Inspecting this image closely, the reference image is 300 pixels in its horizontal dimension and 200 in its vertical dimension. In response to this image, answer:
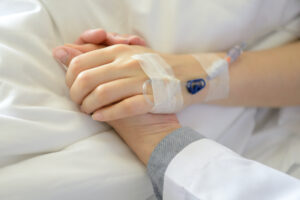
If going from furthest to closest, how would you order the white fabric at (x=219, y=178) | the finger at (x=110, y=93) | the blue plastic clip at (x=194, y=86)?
the blue plastic clip at (x=194, y=86) < the finger at (x=110, y=93) < the white fabric at (x=219, y=178)

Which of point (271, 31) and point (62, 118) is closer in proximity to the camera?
point (62, 118)

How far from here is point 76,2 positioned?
2.66ft

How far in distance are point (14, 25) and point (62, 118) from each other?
276mm

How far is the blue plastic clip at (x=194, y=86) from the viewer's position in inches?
28.9

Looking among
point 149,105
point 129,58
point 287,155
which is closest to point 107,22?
point 129,58

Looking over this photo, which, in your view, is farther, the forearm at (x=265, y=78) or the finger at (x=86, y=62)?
the forearm at (x=265, y=78)

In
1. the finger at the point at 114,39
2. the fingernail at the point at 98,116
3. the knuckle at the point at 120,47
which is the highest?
the knuckle at the point at 120,47

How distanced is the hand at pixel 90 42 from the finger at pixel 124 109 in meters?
0.18

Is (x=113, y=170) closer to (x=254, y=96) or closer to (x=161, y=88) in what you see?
(x=161, y=88)

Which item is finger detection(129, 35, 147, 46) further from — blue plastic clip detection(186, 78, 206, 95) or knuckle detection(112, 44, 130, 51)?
blue plastic clip detection(186, 78, 206, 95)

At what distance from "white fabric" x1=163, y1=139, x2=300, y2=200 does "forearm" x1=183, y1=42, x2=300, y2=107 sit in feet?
0.84

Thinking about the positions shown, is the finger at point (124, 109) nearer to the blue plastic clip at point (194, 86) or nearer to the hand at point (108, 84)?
the hand at point (108, 84)

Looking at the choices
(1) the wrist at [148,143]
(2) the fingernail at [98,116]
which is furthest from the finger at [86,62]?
(1) the wrist at [148,143]

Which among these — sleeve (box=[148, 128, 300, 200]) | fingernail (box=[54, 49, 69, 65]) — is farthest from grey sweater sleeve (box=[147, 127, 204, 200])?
fingernail (box=[54, 49, 69, 65])
